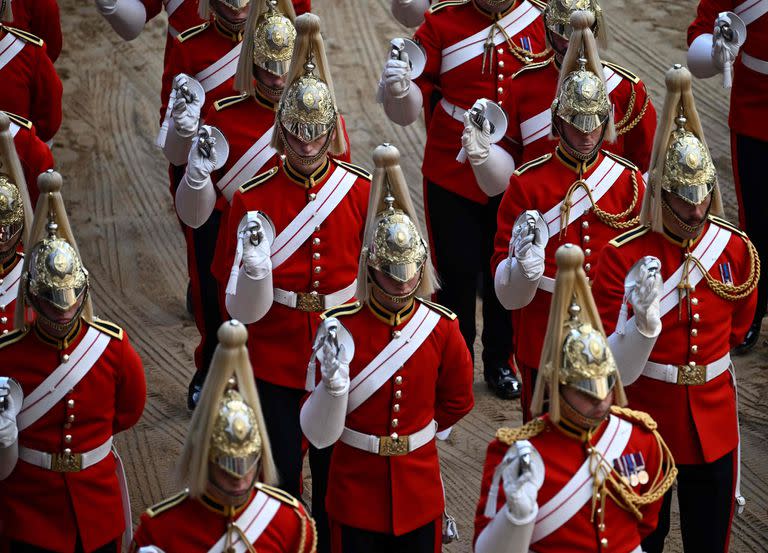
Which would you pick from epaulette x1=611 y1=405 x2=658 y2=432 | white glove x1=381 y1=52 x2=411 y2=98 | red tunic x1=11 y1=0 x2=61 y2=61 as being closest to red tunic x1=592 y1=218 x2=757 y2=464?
epaulette x1=611 y1=405 x2=658 y2=432

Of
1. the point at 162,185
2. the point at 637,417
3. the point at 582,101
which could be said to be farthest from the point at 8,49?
the point at 637,417

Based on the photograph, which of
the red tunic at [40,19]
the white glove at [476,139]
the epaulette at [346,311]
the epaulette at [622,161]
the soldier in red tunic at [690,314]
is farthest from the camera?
the red tunic at [40,19]

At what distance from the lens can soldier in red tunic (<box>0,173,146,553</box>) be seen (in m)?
5.93

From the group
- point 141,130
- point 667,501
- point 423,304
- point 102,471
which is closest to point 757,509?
point 667,501

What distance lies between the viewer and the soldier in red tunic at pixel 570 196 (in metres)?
6.67

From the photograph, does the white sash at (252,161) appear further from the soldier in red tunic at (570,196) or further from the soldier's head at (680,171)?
the soldier's head at (680,171)

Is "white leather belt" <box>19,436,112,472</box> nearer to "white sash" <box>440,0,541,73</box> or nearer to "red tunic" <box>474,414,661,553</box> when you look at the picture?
"red tunic" <box>474,414,661,553</box>

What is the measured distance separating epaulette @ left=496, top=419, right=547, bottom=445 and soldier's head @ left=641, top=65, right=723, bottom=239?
4.02ft

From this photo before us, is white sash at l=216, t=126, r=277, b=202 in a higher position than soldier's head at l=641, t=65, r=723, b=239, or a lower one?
lower

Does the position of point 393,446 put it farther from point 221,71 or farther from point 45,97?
point 45,97

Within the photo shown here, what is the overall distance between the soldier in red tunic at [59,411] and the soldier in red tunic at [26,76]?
8.22 feet

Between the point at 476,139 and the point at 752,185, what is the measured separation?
72.6 inches

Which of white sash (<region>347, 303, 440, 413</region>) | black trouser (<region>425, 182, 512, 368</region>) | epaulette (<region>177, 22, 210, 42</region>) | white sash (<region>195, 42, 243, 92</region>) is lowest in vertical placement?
black trouser (<region>425, 182, 512, 368</region>)

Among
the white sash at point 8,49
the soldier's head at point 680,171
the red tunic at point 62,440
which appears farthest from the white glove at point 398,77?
the red tunic at point 62,440
